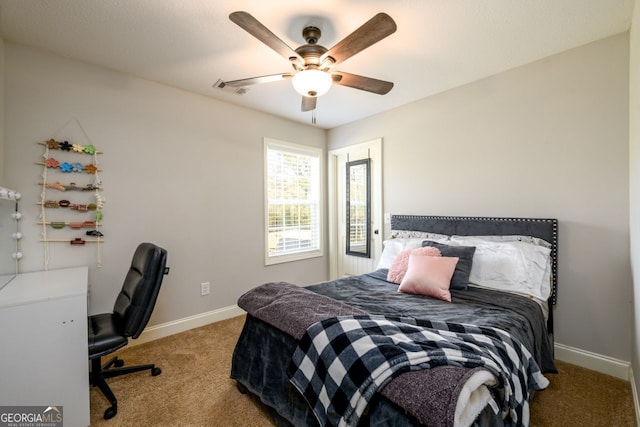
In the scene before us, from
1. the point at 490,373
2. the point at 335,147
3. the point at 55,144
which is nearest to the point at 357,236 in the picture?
the point at 335,147

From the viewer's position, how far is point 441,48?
2197 millimetres

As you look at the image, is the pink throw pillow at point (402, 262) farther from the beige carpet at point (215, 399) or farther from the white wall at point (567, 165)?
the beige carpet at point (215, 399)

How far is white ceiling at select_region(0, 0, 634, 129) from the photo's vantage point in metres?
1.75

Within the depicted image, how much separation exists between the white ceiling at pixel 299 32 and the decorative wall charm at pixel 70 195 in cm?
79

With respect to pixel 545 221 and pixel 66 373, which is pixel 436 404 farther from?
pixel 545 221

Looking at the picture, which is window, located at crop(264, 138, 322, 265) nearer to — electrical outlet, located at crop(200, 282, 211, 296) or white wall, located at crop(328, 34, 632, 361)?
electrical outlet, located at crop(200, 282, 211, 296)

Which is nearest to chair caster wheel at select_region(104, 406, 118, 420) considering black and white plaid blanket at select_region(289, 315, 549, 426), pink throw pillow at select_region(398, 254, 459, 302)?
black and white plaid blanket at select_region(289, 315, 549, 426)

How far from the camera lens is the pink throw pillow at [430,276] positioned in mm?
2051

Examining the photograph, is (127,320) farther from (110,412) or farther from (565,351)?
(565,351)

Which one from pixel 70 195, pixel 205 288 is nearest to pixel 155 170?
pixel 70 195

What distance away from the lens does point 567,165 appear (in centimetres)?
227

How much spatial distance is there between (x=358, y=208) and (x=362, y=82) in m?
2.16

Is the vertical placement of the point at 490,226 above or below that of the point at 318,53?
below

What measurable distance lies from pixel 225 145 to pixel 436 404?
3076 millimetres
